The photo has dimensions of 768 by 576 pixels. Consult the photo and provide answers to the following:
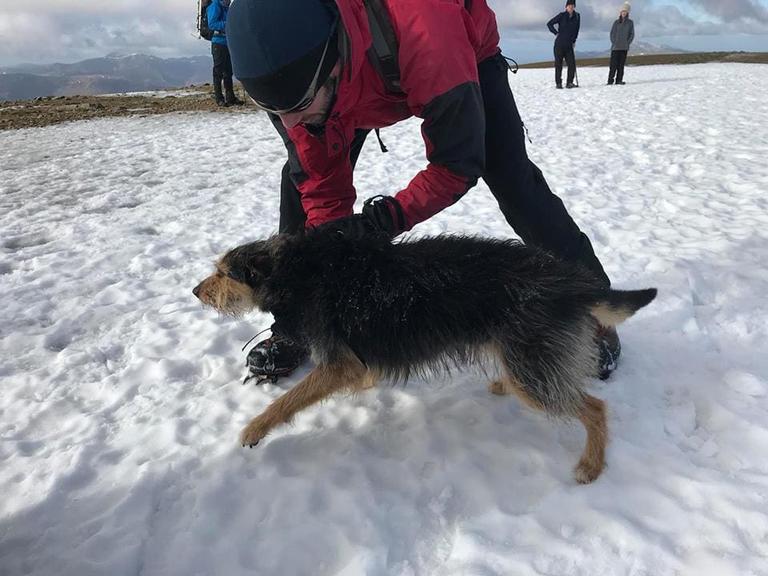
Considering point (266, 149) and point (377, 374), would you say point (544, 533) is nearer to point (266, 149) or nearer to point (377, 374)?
point (377, 374)

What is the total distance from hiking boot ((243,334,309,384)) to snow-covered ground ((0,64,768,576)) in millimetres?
93

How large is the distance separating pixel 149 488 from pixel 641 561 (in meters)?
2.18

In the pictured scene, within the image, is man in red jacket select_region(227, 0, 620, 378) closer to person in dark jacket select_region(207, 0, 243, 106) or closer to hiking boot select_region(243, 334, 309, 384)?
hiking boot select_region(243, 334, 309, 384)

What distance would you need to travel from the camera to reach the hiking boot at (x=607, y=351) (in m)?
2.96

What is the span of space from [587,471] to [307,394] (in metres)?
1.44

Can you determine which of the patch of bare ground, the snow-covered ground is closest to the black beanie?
the snow-covered ground

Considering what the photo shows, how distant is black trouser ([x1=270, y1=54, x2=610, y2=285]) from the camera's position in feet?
9.29

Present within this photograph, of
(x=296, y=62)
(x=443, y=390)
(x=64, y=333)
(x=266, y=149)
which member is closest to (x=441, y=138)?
(x=296, y=62)

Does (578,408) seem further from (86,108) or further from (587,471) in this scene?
(86,108)

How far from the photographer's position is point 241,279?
2781mm

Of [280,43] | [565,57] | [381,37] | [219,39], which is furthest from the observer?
[565,57]

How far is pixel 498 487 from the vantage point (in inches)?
92.8

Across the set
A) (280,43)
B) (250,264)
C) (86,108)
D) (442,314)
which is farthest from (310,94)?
(86,108)

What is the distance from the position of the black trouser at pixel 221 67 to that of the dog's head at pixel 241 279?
886 cm
